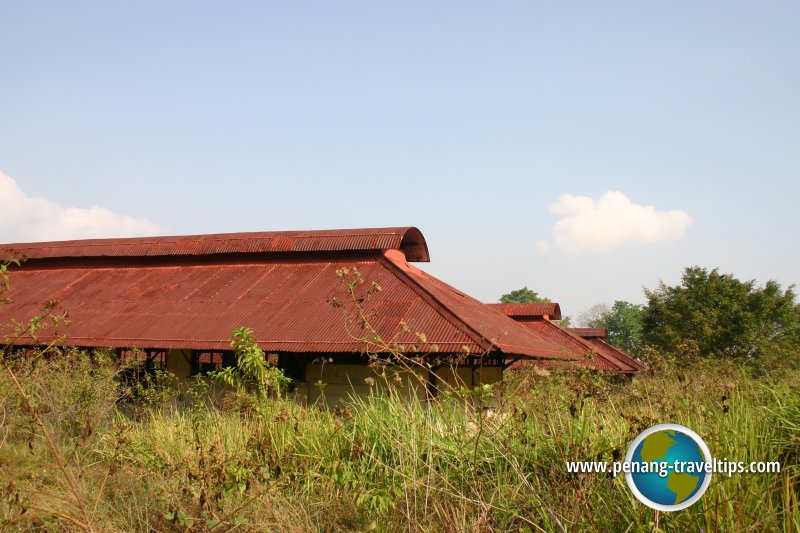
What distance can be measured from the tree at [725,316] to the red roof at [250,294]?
2394 centimetres

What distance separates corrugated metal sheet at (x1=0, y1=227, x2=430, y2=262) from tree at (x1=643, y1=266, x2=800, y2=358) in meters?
24.1

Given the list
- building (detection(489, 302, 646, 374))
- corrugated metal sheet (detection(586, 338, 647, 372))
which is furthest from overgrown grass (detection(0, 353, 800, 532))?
corrugated metal sheet (detection(586, 338, 647, 372))

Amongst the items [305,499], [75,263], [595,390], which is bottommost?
[305,499]

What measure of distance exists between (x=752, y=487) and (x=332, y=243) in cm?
1473

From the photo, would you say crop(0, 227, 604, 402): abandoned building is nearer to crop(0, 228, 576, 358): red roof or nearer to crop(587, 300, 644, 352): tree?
crop(0, 228, 576, 358): red roof

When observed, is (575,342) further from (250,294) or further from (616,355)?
(250,294)

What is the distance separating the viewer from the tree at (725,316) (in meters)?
38.4

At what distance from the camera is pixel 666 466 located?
13.0ft

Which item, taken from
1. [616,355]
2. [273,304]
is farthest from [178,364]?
[616,355]

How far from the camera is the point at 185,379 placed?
16906 millimetres

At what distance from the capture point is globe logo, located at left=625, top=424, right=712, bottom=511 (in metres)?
3.90

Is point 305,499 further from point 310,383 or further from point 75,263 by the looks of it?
point 75,263

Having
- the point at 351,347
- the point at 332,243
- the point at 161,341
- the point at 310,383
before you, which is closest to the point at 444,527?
the point at 351,347

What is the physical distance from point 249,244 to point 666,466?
55.9ft
